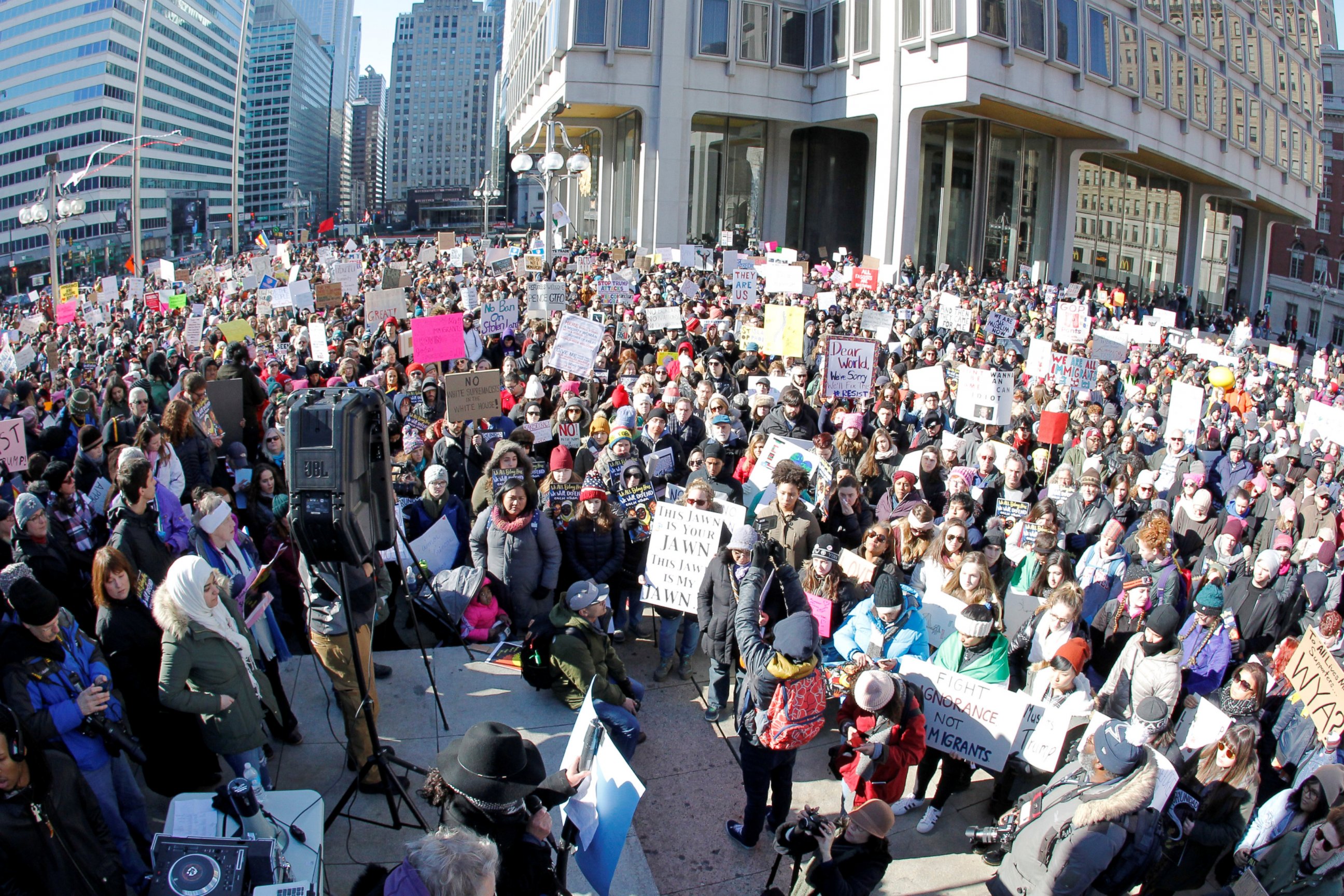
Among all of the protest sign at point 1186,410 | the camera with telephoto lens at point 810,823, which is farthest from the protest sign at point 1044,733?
the protest sign at point 1186,410

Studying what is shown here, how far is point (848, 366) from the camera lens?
1114 centimetres

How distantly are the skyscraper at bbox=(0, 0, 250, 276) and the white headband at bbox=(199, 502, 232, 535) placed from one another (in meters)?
106

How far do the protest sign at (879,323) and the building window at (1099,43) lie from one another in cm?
2362

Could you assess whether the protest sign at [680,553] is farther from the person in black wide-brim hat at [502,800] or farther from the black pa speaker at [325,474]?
the person in black wide-brim hat at [502,800]

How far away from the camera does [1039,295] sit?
27281 millimetres

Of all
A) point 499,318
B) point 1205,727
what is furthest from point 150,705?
point 499,318

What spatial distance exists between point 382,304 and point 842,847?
13.3 m

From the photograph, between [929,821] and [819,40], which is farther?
[819,40]

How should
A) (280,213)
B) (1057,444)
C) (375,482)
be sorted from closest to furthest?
(375,482) → (1057,444) → (280,213)

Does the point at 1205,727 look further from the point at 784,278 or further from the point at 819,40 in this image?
the point at 819,40

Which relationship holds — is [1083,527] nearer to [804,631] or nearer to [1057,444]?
[1057,444]

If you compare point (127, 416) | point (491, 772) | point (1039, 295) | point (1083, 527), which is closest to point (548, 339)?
point (127, 416)

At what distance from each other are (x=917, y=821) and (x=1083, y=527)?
3.81 meters

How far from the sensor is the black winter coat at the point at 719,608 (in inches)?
235
